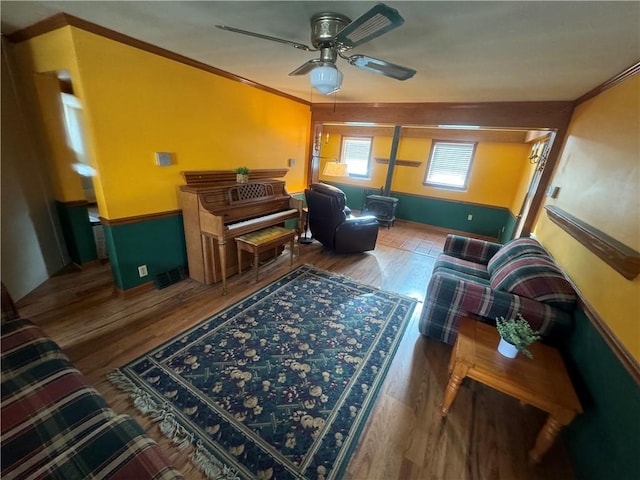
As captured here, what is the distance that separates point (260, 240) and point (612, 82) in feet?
10.7

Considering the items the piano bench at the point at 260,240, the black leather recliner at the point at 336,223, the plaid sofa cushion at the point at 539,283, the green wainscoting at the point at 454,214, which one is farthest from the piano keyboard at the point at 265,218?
the green wainscoting at the point at 454,214

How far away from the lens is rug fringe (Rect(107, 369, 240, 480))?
1.22 metres

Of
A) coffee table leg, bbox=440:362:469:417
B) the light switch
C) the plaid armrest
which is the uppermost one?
the light switch

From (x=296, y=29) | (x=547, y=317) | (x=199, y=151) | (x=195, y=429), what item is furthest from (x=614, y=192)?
(x=199, y=151)

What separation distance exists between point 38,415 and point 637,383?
7.65 ft

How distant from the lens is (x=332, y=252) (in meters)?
3.90

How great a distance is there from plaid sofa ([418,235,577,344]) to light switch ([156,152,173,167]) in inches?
104

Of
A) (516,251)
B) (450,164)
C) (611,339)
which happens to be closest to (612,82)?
(516,251)

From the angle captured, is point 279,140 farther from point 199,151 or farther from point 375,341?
point 375,341

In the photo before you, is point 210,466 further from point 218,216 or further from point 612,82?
point 612,82

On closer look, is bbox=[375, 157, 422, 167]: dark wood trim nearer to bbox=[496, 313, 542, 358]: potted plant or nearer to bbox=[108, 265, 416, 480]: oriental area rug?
bbox=[108, 265, 416, 480]: oriental area rug

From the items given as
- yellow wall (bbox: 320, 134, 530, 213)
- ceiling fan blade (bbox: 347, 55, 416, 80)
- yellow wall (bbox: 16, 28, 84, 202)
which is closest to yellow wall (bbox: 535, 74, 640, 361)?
ceiling fan blade (bbox: 347, 55, 416, 80)

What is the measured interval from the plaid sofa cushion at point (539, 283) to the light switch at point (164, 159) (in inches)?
123

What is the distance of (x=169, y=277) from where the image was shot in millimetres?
2721
